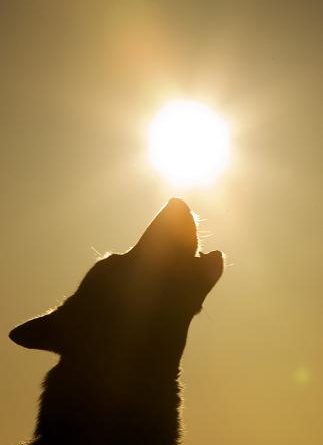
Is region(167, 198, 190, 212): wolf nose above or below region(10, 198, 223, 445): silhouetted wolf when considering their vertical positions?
above

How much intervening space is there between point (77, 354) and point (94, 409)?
713 mm

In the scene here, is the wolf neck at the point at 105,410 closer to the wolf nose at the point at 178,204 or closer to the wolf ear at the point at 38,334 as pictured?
the wolf ear at the point at 38,334

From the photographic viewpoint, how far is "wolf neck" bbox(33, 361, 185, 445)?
5.93 m

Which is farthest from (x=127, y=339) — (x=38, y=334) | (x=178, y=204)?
(x=178, y=204)

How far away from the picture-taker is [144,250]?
26.1 feet

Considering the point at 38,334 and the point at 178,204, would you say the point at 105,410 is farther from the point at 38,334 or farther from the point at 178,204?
the point at 178,204

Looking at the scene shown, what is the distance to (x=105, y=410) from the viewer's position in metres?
6.09

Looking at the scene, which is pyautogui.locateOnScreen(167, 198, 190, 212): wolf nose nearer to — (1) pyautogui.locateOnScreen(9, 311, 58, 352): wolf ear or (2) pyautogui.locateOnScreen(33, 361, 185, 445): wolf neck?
(1) pyautogui.locateOnScreen(9, 311, 58, 352): wolf ear

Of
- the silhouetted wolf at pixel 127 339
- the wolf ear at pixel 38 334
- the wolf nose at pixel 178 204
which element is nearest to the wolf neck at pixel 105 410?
the silhouetted wolf at pixel 127 339

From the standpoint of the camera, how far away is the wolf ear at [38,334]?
6624mm

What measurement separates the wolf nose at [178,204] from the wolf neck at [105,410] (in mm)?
2280

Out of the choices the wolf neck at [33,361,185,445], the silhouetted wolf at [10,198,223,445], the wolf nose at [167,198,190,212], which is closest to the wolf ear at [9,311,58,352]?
the silhouetted wolf at [10,198,223,445]

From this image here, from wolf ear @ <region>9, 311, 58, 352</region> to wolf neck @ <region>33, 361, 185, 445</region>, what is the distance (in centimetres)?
30

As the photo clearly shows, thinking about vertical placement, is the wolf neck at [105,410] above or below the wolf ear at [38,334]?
below
